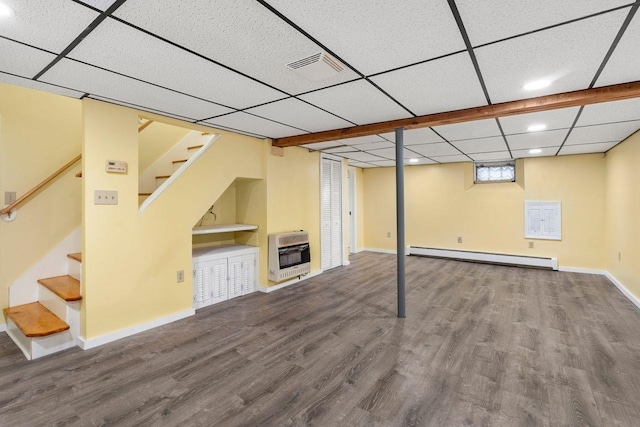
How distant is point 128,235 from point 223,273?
4.65ft

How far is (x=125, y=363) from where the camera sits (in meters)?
2.62

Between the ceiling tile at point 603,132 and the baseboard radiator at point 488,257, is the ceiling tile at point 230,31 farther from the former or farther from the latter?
the baseboard radiator at point 488,257

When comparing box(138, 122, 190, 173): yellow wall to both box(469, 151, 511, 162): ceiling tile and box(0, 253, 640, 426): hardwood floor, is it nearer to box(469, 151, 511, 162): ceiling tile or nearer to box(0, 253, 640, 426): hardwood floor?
box(0, 253, 640, 426): hardwood floor

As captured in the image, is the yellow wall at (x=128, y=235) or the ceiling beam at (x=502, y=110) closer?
the ceiling beam at (x=502, y=110)

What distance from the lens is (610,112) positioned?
318 cm

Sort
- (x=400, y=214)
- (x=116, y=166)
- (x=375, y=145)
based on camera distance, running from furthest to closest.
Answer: (x=375, y=145)
(x=400, y=214)
(x=116, y=166)

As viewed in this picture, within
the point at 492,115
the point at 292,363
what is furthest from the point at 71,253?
the point at 492,115

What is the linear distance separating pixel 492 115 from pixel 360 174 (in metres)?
5.30

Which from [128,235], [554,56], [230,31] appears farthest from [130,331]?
[554,56]

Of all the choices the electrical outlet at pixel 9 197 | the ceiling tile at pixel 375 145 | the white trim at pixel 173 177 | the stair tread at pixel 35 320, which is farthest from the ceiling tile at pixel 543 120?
the electrical outlet at pixel 9 197

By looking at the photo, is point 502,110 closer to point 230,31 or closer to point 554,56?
point 554,56

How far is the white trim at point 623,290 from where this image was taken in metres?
4.01

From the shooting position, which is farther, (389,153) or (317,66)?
(389,153)

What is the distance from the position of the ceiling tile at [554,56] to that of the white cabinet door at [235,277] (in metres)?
3.71
